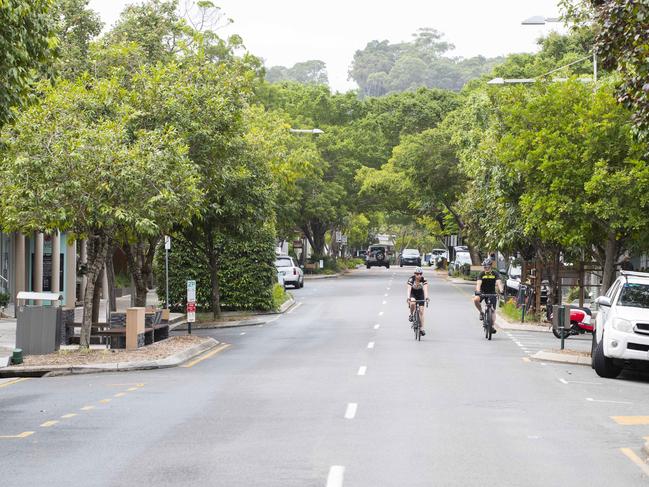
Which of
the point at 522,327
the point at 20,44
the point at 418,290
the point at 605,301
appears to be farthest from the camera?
the point at 522,327

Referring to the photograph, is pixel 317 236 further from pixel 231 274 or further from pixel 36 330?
pixel 36 330

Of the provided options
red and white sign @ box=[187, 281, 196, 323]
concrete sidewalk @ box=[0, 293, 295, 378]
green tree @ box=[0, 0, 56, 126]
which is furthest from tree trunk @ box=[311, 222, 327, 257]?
green tree @ box=[0, 0, 56, 126]

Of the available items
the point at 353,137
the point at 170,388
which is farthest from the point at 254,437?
the point at 353,137

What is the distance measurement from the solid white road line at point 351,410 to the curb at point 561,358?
913 centimetres

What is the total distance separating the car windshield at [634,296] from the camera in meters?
20.6

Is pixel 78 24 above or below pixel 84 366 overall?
above

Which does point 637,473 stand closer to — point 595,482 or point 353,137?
point 595,482

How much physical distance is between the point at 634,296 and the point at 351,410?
8.59 meters

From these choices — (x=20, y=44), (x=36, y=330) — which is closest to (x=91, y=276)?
(x=36, y=330)

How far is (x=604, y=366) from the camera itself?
66.1ft

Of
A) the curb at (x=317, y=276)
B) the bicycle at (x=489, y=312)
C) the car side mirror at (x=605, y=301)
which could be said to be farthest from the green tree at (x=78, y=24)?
the curb at (x=317, y=276)

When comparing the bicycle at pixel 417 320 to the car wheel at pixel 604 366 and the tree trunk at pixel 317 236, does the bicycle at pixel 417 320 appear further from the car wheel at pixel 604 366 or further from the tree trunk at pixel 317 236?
the tree trunk at pixel 317 236

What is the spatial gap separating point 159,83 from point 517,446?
1695cm

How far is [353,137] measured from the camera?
77500mm
